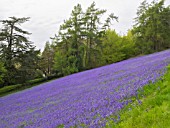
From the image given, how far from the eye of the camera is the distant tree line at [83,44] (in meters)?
43.1

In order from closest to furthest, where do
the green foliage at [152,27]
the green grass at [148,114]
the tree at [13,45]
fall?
the green grass at [148,114] < the tree at [13,45] < the green foliage at [152,27]

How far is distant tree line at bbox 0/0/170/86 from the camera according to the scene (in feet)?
141

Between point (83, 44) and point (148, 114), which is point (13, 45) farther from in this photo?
point (148, 114)

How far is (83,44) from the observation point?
53438mm

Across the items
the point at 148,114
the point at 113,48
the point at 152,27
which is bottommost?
the point at 148,114

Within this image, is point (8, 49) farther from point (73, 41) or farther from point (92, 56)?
point (92, 56)

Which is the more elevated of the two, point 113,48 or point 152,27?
point 152,27

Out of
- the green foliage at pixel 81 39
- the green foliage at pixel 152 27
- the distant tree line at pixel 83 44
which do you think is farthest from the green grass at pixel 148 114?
the green foliage at pixel 152 27

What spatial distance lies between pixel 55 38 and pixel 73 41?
6339 millimetres

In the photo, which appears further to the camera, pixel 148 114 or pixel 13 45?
pixel 13 45

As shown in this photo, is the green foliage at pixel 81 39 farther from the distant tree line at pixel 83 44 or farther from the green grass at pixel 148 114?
the green grass at pixel 148 114

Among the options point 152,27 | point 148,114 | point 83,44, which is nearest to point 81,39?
point 83,44

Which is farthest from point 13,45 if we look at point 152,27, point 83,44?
point 152,27

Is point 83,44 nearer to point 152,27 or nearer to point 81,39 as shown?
point 81,39
